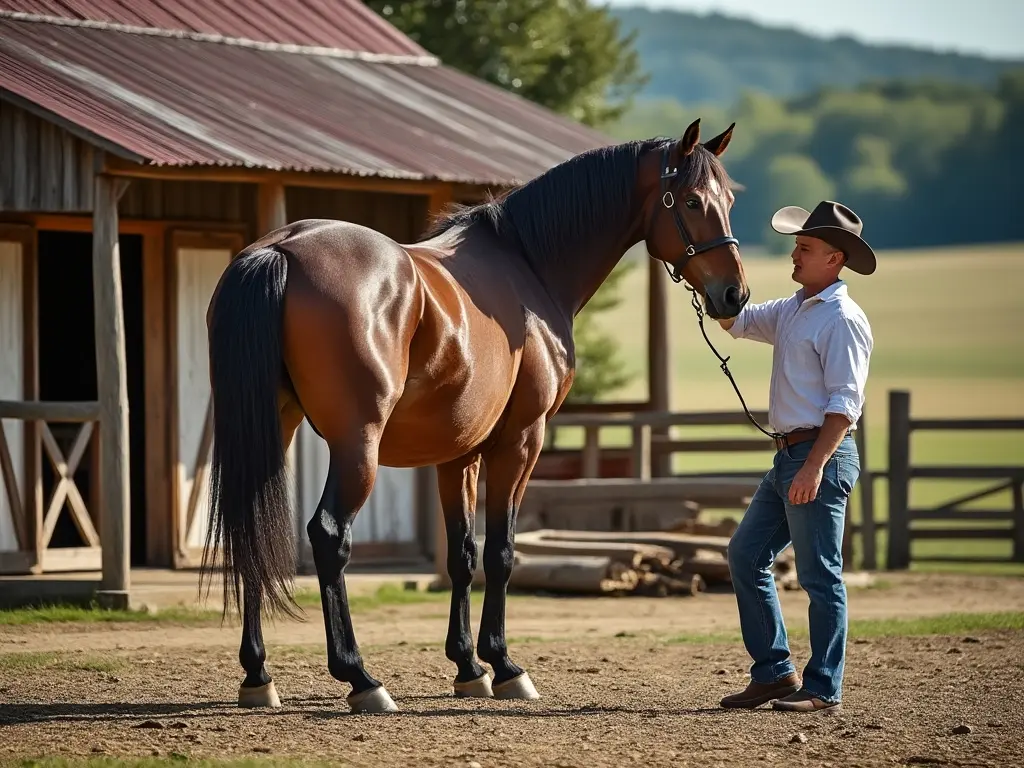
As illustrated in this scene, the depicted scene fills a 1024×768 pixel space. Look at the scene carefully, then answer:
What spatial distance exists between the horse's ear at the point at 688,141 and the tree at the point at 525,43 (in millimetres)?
14828

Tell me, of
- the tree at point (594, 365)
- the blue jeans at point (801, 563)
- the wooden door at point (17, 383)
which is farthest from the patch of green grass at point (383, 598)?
the tree at point (594, 365)

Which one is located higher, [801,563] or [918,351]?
[918,351]


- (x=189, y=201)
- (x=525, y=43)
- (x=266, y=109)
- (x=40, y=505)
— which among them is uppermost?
(x=525, y=43)

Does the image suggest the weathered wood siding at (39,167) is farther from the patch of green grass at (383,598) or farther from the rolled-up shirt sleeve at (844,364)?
the rolled-up shirt sleeve at (844,364)

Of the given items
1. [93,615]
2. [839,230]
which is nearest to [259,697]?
[839,230]

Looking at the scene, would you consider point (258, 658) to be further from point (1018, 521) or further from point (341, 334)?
point (1018, 521)

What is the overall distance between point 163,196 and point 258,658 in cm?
647

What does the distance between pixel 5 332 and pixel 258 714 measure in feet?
18.7

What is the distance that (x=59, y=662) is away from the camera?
8.15 meters

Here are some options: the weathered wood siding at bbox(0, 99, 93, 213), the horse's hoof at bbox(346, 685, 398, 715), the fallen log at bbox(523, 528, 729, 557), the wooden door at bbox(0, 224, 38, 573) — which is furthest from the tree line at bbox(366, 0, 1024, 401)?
the horse's hoof at bbox(346, 685, 398, 715)

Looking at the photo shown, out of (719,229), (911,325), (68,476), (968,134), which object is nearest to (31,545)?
(68,476)

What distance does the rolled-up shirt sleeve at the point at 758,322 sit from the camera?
7.13 metres

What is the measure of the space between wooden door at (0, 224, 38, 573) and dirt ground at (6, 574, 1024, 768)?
1.82 meters

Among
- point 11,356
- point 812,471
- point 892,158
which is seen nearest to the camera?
point 812,471
